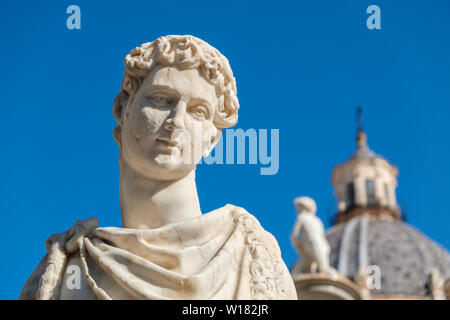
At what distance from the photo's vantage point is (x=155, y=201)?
634cm

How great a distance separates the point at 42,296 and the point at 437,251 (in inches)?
2994

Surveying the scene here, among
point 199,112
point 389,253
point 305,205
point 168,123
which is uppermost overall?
point 389,253

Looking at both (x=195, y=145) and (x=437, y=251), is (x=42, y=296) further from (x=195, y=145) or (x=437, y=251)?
(x=437, y=251)

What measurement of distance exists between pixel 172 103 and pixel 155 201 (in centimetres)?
62

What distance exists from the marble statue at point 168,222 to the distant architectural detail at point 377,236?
57.4 m

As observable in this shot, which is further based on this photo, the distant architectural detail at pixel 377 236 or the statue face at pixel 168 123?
the distant architectural detail at pixel 377 236

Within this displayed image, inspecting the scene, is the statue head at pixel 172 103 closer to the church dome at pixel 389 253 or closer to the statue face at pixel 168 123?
the statue face at pixel 168 123

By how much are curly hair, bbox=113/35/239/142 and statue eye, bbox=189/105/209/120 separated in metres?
0.14

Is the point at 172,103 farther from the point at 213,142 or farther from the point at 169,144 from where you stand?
the point at 213,142

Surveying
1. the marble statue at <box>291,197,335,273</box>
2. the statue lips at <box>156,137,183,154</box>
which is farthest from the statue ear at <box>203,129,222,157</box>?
the marble statue at <box>291,197,335,273</box>

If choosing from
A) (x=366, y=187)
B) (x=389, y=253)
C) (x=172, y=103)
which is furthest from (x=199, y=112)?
(x=366, y=187)

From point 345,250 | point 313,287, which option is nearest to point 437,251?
point 345,250

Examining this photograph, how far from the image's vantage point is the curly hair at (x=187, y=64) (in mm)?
6406

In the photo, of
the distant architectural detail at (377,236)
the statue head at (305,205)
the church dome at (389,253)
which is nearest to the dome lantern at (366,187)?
the distant architectural detail at (377,236)
